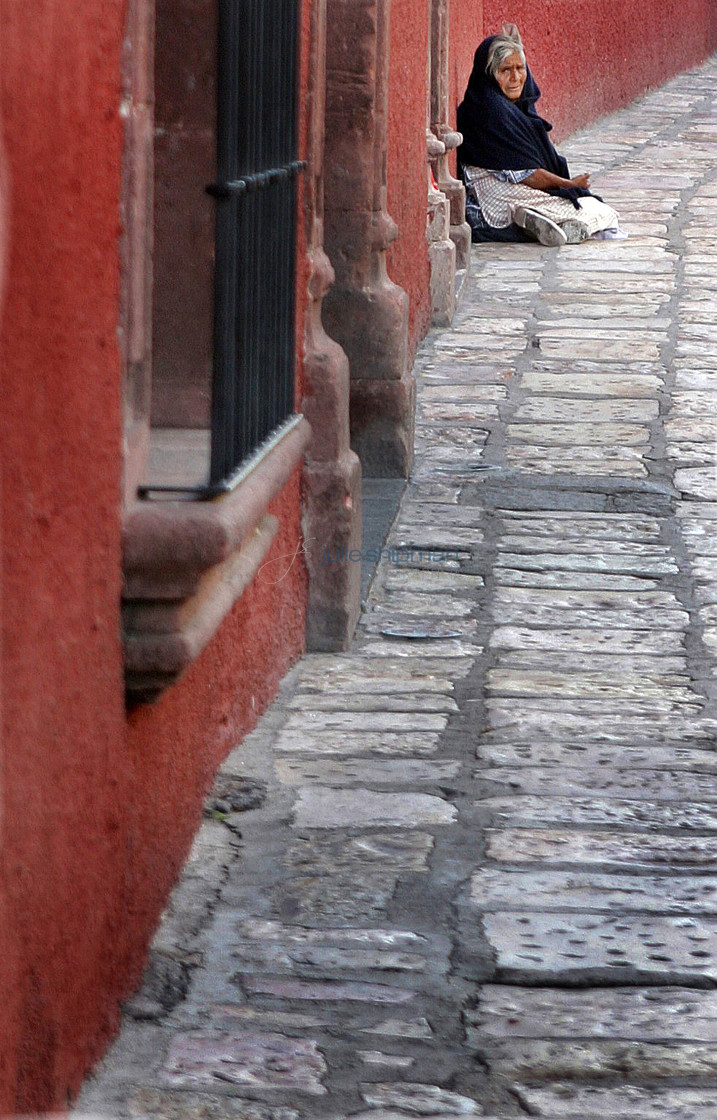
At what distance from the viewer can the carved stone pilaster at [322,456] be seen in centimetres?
466

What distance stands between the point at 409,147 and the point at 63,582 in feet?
18.4

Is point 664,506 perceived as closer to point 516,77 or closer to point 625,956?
point 625,956

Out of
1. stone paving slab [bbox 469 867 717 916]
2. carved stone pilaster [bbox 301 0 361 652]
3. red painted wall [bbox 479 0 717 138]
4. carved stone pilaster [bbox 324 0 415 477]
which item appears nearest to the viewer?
stone paving slab [bbox 469 867 717 916]

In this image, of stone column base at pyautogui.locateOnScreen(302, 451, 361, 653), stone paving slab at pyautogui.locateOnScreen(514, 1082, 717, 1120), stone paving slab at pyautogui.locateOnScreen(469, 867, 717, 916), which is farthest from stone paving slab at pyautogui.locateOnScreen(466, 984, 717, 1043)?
stone column base at pyautogui.locateOnScreen(302, 451, 361, 653)

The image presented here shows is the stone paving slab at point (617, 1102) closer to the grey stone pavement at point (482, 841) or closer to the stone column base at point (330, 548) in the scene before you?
the grey stone pavement at point (482, 841)

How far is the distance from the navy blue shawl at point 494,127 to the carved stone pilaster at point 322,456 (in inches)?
256

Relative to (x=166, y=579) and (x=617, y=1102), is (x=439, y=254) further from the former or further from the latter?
(x=617, y=1102)

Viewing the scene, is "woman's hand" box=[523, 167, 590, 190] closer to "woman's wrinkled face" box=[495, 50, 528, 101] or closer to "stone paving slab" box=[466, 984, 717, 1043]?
"woman's wrinkled face" box=[495, 50, 528, 101]

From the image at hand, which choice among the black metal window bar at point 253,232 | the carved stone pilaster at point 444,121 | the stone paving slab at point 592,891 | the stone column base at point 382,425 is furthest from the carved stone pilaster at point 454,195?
the stone paving slab at point 592,891

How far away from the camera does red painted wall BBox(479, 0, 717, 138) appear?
14242mm

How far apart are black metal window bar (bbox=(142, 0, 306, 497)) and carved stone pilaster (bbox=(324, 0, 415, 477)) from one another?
5.75 ft

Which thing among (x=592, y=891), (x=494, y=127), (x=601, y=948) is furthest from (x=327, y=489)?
(x=494, y=127)

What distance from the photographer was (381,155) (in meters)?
6.00

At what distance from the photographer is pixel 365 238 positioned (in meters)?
6.10
